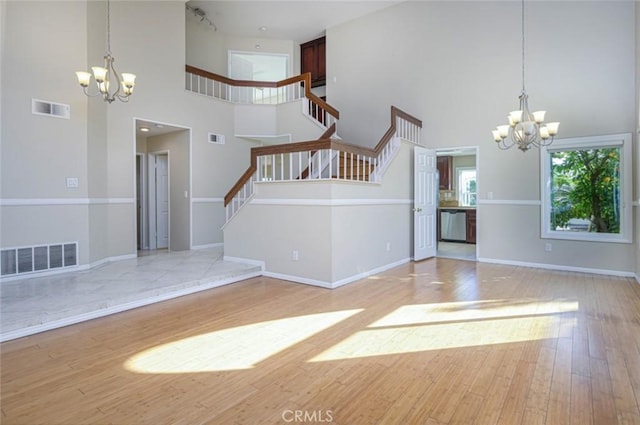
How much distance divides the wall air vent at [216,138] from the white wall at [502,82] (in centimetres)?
317

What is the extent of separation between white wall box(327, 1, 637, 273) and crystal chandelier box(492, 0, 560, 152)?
0.60 ft

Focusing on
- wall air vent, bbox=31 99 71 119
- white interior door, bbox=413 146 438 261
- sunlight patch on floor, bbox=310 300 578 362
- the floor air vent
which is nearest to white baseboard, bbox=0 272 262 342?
the floor air vent

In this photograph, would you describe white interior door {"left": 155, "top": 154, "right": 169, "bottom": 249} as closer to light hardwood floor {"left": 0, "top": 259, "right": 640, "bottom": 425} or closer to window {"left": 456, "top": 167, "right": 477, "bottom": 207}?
light hardwood floor {"left": 0, "top": 259, "right": 640, "bottom": 425}

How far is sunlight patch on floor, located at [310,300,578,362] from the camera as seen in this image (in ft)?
9.00

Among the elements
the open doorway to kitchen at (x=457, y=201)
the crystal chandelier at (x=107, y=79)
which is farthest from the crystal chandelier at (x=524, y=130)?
the crystal chandelier at (x=107, y=79)

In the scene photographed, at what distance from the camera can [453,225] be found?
30.0ft

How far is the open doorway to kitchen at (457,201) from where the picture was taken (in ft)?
28.7

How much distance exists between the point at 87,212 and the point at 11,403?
141 inches

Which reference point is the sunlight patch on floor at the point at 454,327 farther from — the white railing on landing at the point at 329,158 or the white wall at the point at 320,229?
the white railing on landing at the point at 329,158

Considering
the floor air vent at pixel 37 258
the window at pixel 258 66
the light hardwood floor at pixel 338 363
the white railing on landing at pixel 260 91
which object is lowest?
the light hardwood floor at pixel 338 363

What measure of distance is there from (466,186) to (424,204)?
3830 mm

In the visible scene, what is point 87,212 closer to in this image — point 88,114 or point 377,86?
point 88,114

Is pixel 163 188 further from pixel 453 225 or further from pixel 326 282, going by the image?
pixel 453 225

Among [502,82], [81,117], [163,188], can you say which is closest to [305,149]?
[81,117]
